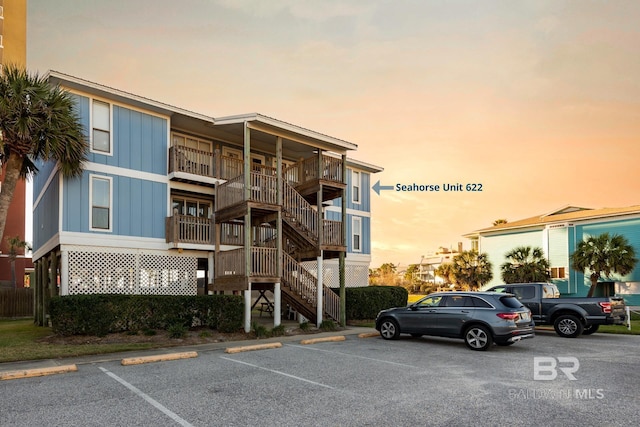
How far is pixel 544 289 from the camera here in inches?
661

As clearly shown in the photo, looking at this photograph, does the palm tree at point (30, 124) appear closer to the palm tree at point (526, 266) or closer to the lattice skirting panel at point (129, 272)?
the lattice skirting panel at point (129, 272)

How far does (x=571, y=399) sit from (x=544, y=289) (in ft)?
33.8

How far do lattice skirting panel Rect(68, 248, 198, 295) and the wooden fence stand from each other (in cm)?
1493

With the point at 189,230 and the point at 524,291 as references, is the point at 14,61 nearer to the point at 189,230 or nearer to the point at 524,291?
the point at 189,230

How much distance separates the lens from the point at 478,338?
40.9 ft

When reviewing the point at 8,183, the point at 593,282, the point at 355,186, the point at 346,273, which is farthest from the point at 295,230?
the point at 593,282

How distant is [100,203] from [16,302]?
15.6 meters

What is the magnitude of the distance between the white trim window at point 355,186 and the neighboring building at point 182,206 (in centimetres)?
698

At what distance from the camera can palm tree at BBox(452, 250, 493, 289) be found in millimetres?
41081

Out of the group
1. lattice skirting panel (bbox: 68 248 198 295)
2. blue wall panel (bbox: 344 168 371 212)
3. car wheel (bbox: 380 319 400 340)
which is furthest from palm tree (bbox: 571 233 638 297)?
lattice skirting panel (bbox: 68 248 198 295)

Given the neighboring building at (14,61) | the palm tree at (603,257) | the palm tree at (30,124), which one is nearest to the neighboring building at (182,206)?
the palm tree at (30,124)

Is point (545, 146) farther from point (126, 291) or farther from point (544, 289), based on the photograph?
point (126, 291)

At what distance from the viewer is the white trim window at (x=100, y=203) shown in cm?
1664

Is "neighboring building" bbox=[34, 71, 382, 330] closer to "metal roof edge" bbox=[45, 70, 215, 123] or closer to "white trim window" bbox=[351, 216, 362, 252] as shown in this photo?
"metal roof edge" bbox=[45, 70, 215, 123]
